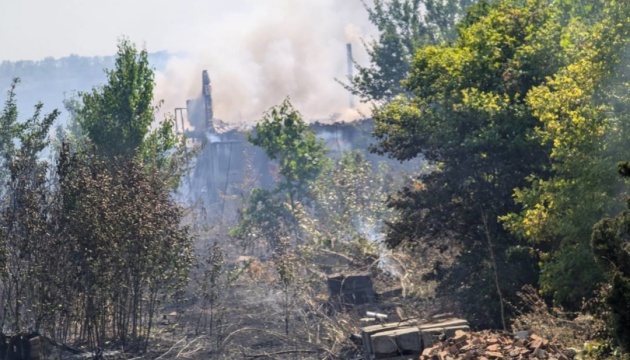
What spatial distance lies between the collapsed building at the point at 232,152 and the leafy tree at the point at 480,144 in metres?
26.9

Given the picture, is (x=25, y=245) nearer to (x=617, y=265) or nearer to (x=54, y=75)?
(x=617, y=265)

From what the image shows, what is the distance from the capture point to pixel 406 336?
1680cm

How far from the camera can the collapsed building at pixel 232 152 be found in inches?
2093

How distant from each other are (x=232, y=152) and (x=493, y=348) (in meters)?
43.3

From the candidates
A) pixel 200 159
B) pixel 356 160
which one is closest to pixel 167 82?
pixel 200 159

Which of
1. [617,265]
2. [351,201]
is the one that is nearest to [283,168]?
[351,201]

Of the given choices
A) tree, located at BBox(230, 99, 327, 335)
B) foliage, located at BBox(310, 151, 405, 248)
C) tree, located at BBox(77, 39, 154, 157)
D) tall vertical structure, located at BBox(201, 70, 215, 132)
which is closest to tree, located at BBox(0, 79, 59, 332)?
tree, located at BBox(77, 39, 154, 157)

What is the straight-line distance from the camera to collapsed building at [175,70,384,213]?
5316 centimetres

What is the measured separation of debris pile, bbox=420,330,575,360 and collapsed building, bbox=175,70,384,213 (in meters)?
33.8

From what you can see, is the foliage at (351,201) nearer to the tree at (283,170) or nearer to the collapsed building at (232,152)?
the tree at (283,170)

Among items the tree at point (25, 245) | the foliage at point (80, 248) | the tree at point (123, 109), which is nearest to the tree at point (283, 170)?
the tree at point (123, 109)

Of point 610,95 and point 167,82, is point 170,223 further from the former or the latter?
point 167,82

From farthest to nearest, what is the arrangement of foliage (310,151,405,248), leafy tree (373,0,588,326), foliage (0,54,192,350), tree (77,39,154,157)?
1. foliage (310,151,405,248)
2. tree (77,39,154,157)
3. foliage (0,54,192,350)
4. leafy tree (373,0,588,326)

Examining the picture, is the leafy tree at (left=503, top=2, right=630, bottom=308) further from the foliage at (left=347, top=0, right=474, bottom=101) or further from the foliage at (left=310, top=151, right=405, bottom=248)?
the foliage at (left=347, top=0, right=474, bottom=101)
